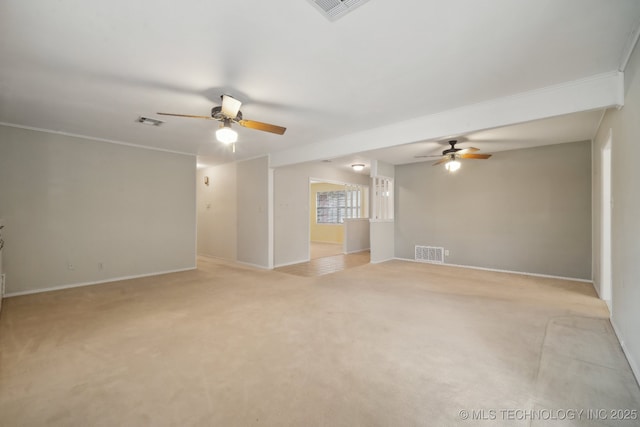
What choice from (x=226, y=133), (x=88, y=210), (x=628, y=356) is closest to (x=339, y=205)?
(x=88, y=210)

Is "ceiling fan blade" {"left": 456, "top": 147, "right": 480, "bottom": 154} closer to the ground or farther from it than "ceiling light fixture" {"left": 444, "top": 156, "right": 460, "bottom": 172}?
farther from it

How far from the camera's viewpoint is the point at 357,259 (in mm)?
7172

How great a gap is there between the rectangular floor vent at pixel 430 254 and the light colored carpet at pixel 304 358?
2324 mm

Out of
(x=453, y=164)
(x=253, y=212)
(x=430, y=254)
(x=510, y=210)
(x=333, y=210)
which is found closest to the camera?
(x=453, y=164)

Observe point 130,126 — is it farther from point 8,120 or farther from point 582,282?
point 582,282

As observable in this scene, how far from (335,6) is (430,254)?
5.98 metres

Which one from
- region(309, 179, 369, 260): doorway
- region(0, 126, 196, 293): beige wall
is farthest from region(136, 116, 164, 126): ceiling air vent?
region(309, 179, 369, 260): doorway

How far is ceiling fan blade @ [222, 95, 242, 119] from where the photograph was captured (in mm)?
2742

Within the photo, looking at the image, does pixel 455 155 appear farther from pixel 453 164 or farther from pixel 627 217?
pixel 627 217

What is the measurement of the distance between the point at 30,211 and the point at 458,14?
19.9 feet

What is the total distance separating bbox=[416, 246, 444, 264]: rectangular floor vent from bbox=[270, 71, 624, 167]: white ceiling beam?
3481 mm

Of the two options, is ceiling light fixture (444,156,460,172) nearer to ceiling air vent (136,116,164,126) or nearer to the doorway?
the doorway

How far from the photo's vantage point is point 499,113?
319 cm

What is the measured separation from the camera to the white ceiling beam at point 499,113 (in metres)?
2.64
